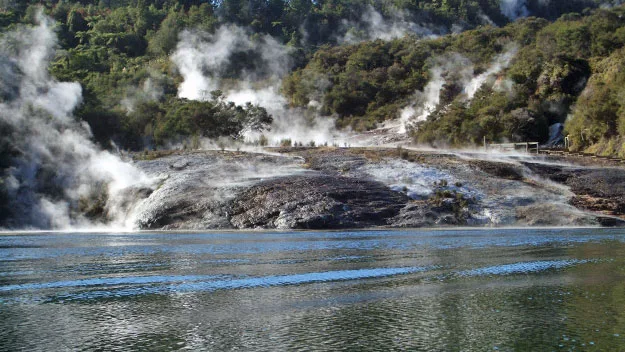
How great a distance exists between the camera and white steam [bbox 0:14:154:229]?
74.9 m

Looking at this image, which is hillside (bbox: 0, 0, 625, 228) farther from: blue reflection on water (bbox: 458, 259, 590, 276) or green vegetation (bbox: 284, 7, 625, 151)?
blue reflection on water (bbox: 458, 259, 590, 276)

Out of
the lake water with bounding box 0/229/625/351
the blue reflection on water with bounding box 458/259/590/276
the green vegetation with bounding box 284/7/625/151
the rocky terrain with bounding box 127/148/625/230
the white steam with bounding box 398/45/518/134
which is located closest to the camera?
the lake water with bounding box 0/229/625/351

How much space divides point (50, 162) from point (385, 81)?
76.4 metres

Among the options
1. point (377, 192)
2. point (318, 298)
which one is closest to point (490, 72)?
point (377, 192)

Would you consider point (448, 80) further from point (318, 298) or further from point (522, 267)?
point (318, 298)

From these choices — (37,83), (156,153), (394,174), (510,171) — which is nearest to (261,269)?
(394,174)

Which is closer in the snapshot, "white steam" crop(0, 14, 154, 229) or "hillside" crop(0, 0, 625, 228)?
"white steam" crop(0, 14, 154, 229)

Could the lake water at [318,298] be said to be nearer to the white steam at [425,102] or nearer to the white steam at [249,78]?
the white steam at [249,78]

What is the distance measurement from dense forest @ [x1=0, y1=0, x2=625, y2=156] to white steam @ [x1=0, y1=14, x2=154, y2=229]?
10.8ft

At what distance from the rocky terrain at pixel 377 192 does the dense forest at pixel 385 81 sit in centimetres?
1706

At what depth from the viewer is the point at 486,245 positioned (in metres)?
43.8

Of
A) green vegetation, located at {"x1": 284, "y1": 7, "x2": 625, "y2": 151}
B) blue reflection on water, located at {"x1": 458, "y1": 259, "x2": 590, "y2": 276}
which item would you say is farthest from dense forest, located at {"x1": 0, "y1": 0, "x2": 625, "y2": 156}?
blue reflection on water, located at {"x1": 458, "y1": 259, "x2": 590, "y2": 276}

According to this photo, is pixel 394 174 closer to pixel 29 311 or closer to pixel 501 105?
pixel 501 105

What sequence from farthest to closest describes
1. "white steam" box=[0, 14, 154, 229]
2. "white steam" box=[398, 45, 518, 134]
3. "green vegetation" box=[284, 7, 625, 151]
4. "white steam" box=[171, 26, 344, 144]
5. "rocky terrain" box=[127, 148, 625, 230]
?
"white steam" box=[171, 26, 344, 144] < "white steam" box=[398, 45, 518, 134] < "green vegetation" box=[284, 7, 625, 151] < "white steam" box=[0, 14, 154, 229] < "rocky terrain" box=[127, 148, 625, 230]
